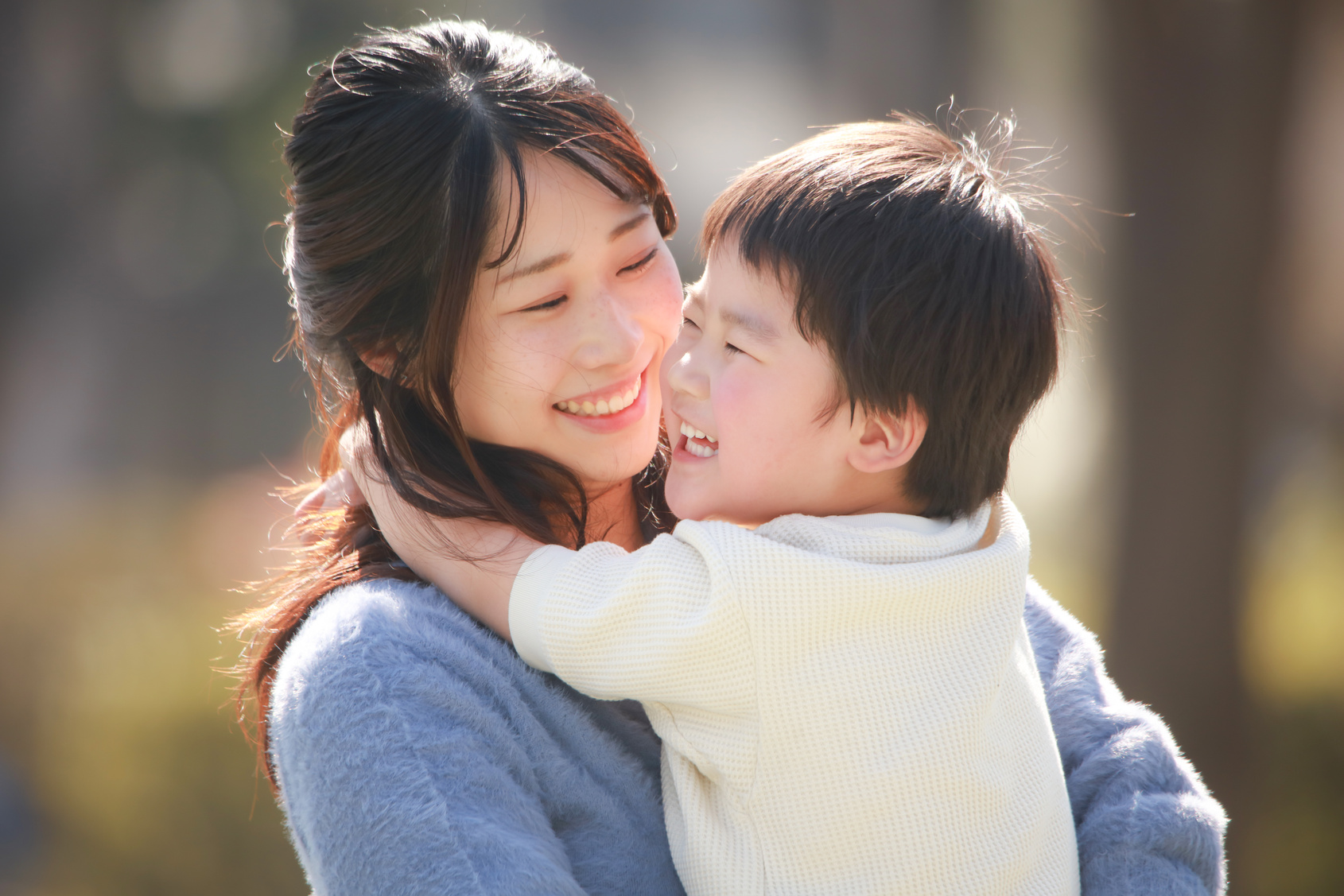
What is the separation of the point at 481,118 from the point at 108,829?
3440mm

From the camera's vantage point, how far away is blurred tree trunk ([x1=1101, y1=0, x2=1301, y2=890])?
3.39 meters

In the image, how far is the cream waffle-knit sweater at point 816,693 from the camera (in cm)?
111

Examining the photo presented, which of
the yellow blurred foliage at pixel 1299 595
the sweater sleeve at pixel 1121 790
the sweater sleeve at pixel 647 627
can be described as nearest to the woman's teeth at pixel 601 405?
the sweater sleeve at pixel 647 627

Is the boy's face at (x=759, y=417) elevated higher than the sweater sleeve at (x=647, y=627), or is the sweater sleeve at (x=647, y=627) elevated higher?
the boy's face at (x=759, y=417)

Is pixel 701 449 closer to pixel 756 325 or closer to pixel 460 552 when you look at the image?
pixel 756 325

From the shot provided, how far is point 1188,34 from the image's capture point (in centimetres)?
342

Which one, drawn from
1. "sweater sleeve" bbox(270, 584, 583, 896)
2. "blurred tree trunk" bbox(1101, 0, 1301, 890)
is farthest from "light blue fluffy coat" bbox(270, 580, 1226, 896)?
"blurred tree trunk" bbox(1101, 0, 1301, 890)

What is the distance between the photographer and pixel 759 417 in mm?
1286

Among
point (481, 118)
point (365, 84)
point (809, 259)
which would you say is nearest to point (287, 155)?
point (365, 84)

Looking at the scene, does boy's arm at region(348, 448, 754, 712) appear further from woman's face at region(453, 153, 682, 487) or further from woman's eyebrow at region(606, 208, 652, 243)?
woman's eyebrow at region(606, 208, 652, 243)

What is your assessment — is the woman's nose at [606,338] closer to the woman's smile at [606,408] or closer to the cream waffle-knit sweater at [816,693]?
the woman's smile at [606,408]

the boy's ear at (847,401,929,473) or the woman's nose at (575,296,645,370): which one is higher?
the woman's nose at (575,296,645,370)

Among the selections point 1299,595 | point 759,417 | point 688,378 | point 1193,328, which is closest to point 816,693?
point 759,417

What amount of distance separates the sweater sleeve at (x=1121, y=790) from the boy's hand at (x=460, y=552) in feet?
2.69
